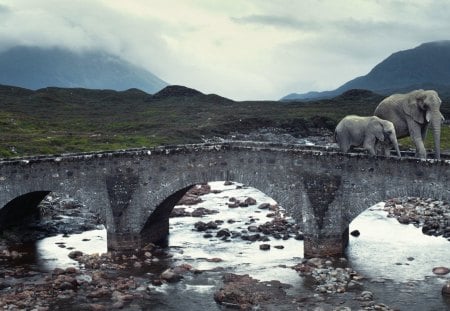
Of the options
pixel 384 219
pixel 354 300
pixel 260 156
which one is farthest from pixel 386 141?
pixel 384 219

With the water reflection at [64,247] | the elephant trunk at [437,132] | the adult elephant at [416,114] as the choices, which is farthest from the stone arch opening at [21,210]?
the elephant trunk at [437,132]

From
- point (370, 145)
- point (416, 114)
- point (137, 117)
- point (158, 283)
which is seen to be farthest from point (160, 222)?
point (137, 117)

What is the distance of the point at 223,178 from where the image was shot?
95.5 ft

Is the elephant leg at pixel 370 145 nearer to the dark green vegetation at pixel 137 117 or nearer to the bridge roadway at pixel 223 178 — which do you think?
the bridge roadway at pixel 223 178

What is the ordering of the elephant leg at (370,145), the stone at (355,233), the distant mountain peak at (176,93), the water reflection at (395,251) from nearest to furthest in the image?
1. the water reflection at (395,251)
2. the elephant leg at (370,145)
3. the stone at (355,233)
4. the distant mountain peak at (176,93)

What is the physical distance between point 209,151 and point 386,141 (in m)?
8.28

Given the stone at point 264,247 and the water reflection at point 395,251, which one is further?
the stone at point 264,247

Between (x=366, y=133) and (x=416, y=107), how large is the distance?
95.9 inches

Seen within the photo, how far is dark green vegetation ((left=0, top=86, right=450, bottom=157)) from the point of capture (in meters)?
67.4

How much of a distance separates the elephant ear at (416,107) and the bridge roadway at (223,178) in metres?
2.93

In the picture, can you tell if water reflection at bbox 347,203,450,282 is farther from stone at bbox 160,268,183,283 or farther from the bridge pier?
stone at bbox 160,268,183,283

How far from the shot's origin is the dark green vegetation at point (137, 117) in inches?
2655

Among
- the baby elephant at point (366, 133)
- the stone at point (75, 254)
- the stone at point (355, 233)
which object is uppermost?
the baby elephant at point (366, 133)

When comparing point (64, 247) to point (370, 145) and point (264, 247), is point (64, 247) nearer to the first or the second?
point (264, 247)
